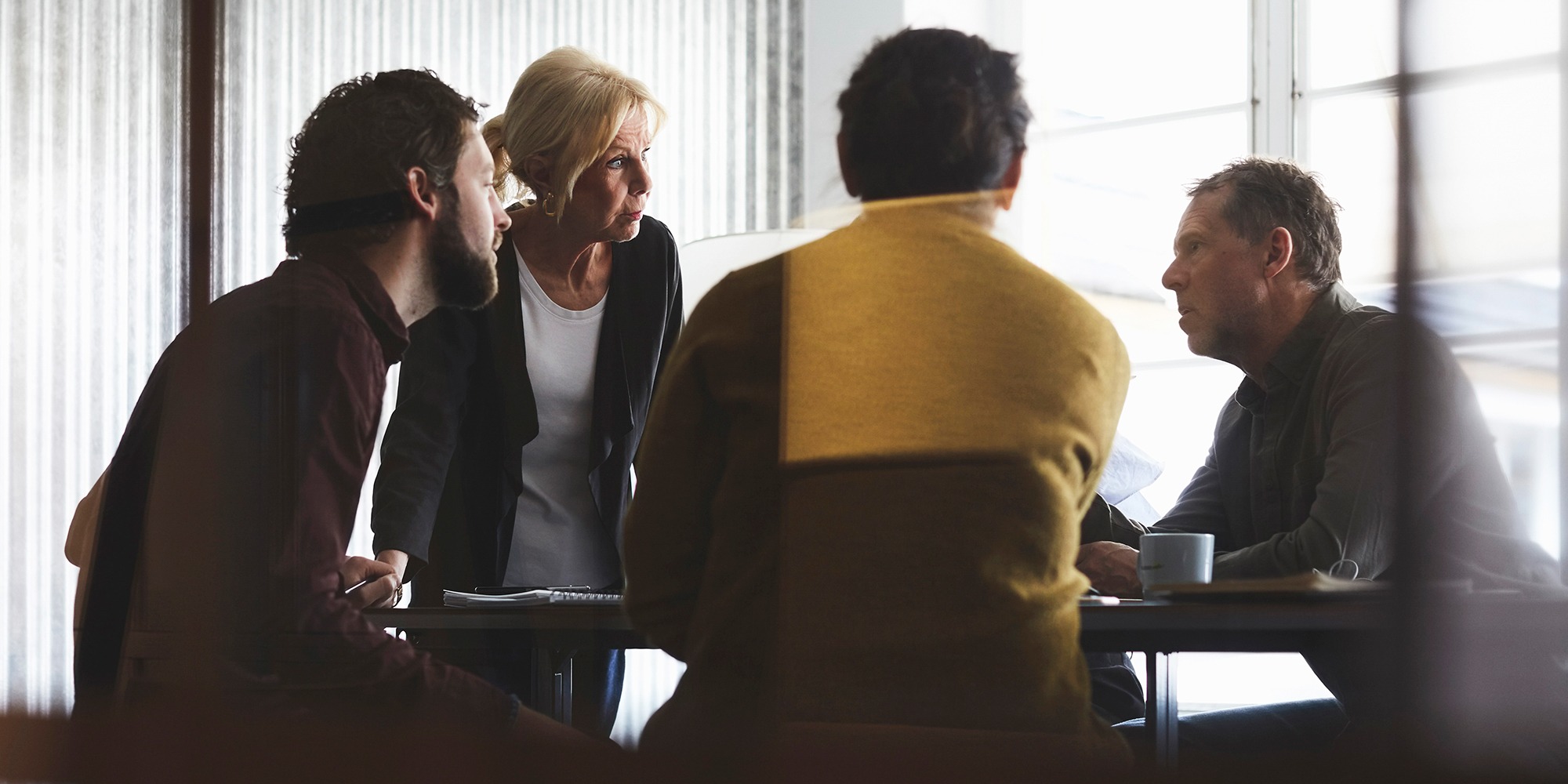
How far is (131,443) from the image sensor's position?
4.20ft

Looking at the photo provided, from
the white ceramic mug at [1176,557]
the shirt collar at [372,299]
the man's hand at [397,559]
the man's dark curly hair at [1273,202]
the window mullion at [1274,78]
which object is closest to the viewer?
the shirt collar at [372,299]

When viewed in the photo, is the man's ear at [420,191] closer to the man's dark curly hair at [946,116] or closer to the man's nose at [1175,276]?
the man's dark curly hair at [946,116]

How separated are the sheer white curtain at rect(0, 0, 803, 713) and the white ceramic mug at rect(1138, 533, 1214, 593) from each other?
21.3 inches

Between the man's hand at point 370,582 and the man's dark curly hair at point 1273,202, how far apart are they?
1.17 metres

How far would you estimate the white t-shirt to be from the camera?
5.21 ft

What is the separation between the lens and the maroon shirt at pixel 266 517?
45.0 inches

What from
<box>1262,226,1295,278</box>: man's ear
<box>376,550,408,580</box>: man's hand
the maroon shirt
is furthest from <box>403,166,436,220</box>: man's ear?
<box>1262,226,1295,278</box>: man's ear

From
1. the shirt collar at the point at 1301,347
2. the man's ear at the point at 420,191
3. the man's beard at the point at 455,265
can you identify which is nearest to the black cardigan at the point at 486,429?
the man's beard at the point at 455,265

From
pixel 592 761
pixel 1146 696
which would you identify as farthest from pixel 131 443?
pixel 1146 696

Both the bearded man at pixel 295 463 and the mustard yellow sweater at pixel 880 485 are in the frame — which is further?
the bearded man at pixel 295 463

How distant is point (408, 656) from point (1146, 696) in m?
0.64

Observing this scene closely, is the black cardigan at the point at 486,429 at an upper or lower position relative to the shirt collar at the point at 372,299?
lower

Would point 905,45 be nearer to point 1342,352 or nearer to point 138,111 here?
point 1342,352

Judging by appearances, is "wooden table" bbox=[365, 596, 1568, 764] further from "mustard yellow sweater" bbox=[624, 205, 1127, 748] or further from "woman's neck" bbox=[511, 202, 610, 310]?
"woman's neck" bbox=[511, 202, 610, 310]
